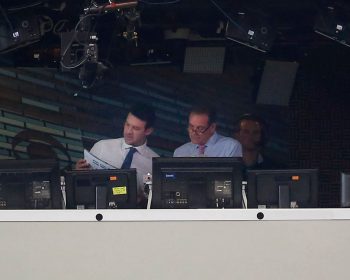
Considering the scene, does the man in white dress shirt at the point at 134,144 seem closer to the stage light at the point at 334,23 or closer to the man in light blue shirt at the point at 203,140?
the man in light blue shirt at the point at 203,140

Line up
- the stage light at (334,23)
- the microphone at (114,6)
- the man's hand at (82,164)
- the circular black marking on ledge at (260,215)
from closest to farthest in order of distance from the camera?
the circular black marking on ledge at (260,215) < the microphone at (114,6) < the stage light at (334,23) < the man's hand at (82,164)

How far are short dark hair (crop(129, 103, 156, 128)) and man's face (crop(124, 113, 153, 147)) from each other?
0.03m

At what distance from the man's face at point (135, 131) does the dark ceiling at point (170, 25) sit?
0.58 meters

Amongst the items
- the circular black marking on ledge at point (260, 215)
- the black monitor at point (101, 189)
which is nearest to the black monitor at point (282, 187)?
the black monitor at point (101, 189)

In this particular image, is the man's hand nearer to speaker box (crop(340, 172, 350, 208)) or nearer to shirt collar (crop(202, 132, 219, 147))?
shirt collar (crop(202, 132, 219, 147))

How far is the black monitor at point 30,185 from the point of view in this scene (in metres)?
5.36

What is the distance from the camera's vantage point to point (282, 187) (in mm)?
5395

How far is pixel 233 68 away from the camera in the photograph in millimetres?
8125

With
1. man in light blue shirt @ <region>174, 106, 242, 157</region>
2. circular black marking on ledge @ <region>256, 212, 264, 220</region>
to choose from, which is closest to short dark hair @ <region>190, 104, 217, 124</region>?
man in light blue shirt @ <region>174, 106, 242, 157</region>

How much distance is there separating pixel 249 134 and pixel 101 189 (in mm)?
2961

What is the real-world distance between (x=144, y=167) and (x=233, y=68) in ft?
4.28

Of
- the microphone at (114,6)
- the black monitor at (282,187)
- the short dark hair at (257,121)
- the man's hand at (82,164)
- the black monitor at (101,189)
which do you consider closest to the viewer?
the black monitor at (282,187)

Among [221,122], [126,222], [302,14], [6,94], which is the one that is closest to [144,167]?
[221,122]

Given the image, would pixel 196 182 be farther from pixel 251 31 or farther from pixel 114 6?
pixel 251 31
